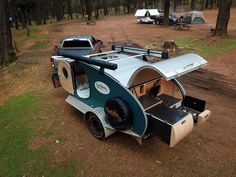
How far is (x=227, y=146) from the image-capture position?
271 inches

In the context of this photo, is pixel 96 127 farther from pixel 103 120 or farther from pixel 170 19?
pixel 170 19

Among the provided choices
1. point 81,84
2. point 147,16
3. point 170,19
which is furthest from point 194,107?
point 147,16

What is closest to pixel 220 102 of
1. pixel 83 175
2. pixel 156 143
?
pixel 156 143

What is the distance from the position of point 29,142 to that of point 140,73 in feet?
13.1

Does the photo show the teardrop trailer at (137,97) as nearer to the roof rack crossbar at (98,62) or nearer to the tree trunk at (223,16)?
the roof rack crossbar at (98,62)

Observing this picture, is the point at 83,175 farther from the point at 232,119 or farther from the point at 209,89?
the point at 209,89

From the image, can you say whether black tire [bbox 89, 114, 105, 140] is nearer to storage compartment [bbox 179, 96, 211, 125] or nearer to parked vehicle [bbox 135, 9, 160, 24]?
storage compartment [bbox 179, 96, 211, 125]

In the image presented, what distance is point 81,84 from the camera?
8.73 meters

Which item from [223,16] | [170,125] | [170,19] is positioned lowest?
[170,125]

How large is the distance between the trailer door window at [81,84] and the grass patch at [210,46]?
32.8 feet

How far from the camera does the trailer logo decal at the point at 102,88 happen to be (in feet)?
22.0

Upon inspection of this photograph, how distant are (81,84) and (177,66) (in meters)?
4.09

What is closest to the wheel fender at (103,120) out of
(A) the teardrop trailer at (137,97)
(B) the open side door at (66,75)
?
(A) the teardrop trailer at (137,97)

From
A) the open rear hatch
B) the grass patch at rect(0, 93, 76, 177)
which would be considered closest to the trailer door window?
the grass patch at rect(0, 93, 76, 177)
